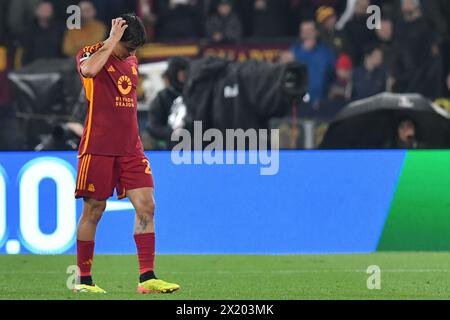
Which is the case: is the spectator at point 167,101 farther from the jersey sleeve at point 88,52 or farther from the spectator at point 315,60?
the jersey sleeve at point 88,52

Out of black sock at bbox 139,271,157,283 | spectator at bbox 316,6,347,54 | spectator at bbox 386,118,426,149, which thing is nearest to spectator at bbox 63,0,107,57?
spectator at bbox 316,6,347,54

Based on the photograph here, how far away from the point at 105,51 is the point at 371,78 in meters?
8.35

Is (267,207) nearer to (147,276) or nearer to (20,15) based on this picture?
(147,276)

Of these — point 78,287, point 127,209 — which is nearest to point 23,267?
point 127,209

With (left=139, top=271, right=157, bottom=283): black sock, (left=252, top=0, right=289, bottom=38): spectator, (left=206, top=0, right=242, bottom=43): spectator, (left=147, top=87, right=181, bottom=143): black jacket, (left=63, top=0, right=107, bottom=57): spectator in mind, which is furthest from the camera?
(left=252, top=0, right=289, bottom=38): spectator

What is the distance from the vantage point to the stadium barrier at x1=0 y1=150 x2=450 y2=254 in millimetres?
14055

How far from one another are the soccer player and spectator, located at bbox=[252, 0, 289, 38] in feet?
29.5

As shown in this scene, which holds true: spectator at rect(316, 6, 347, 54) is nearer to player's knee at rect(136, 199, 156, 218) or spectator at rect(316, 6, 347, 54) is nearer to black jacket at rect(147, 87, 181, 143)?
black jacket at rect(147, 87, 181, 143)

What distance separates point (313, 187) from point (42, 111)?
5106mm

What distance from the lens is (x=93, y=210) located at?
1047cm

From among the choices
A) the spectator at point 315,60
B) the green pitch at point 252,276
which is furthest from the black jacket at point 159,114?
the spectator at point 315,60

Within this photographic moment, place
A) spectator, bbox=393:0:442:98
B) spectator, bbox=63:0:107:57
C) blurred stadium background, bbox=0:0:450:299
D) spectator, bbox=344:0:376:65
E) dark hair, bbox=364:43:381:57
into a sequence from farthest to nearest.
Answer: spectator, bbox=63:0:107:57, spectator, bbox=344:0:376:65, dark hair, bbox=364:43:381:57, spectator, bbox=393:0:442:98, blurred stadium background, bbox=0:0:450:299

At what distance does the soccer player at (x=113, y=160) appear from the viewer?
10359 mm

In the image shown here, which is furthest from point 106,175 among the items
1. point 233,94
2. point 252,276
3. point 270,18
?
point 270,18
